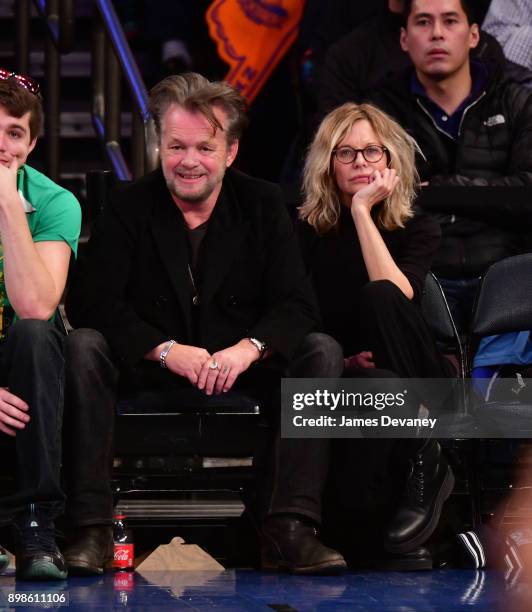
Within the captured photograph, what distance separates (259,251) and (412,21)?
1.49 m

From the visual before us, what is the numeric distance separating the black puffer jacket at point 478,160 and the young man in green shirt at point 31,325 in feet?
4.76

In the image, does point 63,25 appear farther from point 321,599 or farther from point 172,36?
point 321,599

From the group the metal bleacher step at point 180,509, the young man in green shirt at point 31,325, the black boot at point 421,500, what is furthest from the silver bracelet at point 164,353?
the black boot at point 421,500

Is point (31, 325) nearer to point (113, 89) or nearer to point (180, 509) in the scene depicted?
point (180, 509)

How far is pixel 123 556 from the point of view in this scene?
134 inches

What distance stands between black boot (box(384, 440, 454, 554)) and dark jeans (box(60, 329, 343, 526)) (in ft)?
0.80

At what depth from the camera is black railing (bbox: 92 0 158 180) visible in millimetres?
4957

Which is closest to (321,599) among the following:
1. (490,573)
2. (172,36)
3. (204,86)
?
(490,573)

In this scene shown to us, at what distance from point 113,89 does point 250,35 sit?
85cm

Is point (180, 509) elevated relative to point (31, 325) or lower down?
lower down

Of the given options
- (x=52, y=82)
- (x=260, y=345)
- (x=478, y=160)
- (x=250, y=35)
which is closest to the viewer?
(x=260, y=345)

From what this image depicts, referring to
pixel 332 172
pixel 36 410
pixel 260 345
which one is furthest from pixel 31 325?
pixel 332 172

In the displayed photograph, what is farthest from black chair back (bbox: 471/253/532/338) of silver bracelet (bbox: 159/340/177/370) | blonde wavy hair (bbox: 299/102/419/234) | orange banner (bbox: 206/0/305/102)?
orange banner (bbox: 206/0/305/102)

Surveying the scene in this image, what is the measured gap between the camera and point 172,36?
576 centimetres
